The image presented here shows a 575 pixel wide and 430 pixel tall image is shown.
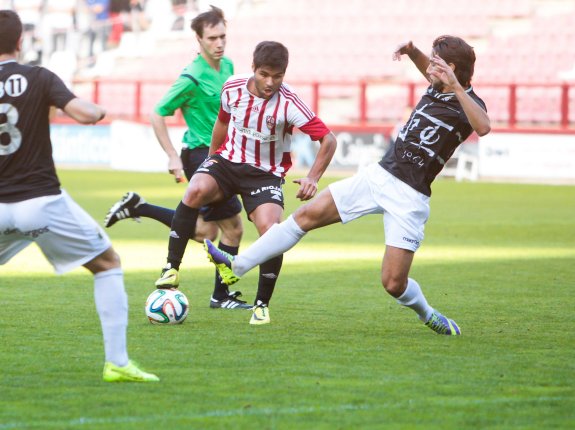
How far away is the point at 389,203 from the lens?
7.29 meters

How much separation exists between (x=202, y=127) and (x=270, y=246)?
2.01 meters

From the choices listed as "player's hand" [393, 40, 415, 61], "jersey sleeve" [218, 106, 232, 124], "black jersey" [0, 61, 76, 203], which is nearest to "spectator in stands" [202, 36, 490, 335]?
"player's hand" [393, 40, 415, 61]

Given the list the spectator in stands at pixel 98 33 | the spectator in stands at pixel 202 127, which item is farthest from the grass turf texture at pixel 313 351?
the spectator in stands at pixel 98 33

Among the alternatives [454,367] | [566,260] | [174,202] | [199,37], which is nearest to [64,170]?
[174,202]

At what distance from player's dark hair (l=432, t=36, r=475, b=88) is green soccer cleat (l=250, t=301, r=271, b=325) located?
1.98m

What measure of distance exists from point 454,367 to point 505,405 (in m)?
0.93

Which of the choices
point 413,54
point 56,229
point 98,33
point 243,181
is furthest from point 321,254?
point 98,33

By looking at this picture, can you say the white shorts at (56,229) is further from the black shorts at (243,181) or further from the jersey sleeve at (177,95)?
the jersey sleeve at (177,95)

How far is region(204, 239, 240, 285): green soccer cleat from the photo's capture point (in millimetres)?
7398

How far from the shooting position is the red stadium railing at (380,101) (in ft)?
92.5

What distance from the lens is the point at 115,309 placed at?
5578 mm

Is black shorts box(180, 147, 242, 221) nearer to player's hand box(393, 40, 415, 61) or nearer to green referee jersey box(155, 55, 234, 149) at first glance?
green referee jersey box(155, 55, 234, 149)

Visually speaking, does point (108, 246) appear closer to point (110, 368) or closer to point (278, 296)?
point (110, 368)

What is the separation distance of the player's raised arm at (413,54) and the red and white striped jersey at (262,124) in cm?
74
